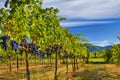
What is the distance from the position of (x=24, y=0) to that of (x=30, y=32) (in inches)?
88.6

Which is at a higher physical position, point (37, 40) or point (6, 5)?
point (6, 5)

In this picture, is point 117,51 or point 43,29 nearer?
point 43,29

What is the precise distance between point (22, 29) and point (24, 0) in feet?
5.64

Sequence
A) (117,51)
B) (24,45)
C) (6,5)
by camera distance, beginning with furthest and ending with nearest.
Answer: (117,51) < (24,45) < (6,5)

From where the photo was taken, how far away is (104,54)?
392ft

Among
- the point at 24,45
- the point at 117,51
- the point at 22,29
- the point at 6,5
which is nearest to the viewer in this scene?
the point at 6,5

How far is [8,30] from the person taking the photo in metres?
17.2

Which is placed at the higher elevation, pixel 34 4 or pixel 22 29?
pixel 34 4

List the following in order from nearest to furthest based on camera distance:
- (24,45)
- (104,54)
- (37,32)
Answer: (37,32) → (24,45) → (104,54)

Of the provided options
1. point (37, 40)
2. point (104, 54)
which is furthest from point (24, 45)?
point (104, 54)

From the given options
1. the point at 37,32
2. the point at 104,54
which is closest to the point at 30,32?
the point at 37,32

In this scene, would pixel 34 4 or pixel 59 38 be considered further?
pixel 59 38

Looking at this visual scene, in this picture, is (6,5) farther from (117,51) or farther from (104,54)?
(104,54)

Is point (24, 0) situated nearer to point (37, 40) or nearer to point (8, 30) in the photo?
point (8, 30)
